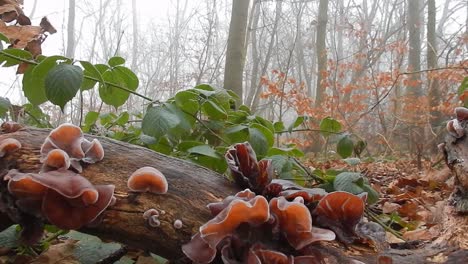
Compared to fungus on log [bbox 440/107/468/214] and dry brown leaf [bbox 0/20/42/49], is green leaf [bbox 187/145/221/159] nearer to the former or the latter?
fungus on log [bbox 440/107/468/214]

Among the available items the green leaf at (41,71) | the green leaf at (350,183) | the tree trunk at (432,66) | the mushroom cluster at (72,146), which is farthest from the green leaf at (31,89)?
the tree trunk at (432,66)

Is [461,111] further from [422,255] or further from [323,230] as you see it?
[323,230]

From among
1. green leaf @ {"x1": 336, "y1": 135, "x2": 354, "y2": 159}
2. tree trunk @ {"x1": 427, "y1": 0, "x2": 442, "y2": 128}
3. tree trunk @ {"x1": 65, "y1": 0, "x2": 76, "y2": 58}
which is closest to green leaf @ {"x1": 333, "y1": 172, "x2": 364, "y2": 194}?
green leaf @ {"x1": 336, "y1": 135, "x2": 354, "y2": 159}

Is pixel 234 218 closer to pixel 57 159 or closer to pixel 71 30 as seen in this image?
pixel 57 159

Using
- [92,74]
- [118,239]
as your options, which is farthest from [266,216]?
[92,74]

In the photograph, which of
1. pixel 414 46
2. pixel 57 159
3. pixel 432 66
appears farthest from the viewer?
pixel 414 46

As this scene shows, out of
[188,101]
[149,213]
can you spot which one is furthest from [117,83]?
[149,213]
